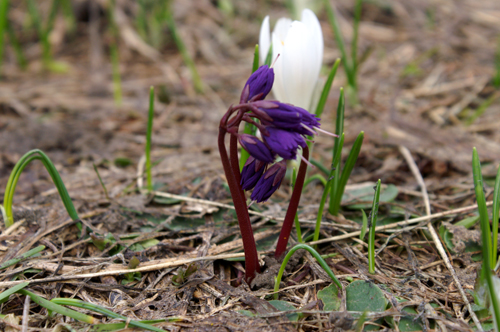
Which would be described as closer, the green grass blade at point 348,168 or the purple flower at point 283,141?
the purple flower at point 283,141

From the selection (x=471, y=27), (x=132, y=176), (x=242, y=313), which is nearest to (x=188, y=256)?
(x=242, y=313)

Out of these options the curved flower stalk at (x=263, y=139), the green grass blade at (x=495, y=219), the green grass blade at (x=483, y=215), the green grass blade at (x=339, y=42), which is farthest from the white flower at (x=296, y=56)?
the green grass blade at (x=339, y=42)

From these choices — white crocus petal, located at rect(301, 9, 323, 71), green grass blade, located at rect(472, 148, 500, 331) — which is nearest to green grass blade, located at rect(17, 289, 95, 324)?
green grass blade, located at rect(472, 148, 500, 331)

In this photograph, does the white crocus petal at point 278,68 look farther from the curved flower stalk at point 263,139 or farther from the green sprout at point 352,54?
the green sprout at point 352,54

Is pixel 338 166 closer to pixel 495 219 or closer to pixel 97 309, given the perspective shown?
pixel 495 219

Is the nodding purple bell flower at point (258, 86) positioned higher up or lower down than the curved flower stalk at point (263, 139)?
higher up

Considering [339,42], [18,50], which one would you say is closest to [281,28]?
[339,42]

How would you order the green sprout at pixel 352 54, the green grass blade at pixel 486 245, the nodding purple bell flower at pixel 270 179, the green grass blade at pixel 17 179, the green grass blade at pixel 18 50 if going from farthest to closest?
the green grass blade at pixel 18 50
the green sprout at pixel 352 54
the green grass blade at pixel 17 179
the nodding purple bell flower at pixel 270 179
the green grass blade at pixel 486 245

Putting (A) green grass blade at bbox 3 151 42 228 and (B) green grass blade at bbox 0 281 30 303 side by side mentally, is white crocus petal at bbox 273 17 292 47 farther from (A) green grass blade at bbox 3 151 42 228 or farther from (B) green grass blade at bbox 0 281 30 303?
(B) green grass blade at bbox 0 281 30 303
